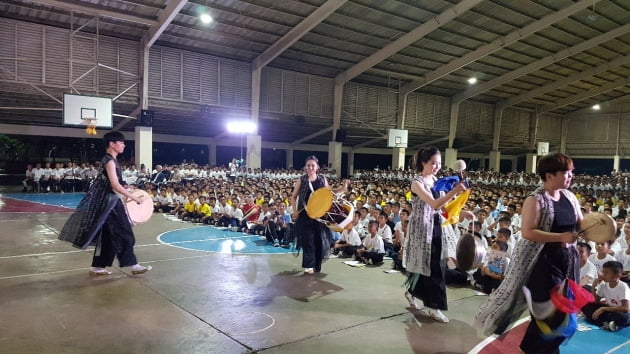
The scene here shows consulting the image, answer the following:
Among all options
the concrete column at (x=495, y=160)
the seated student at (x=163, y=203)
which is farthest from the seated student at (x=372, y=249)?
the concrete column at (x=495, y=160)

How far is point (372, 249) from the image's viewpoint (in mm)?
6980

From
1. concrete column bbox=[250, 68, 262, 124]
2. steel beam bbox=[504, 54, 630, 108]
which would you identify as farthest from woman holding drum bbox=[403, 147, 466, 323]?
steel beam bbox=[504, 54, 630, 108]

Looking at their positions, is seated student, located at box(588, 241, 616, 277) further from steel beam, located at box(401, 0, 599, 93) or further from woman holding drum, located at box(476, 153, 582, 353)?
steel beam, located at box(401, 0, 599, 93)

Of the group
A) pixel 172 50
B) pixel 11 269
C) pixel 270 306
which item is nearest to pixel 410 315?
pixel 270 306

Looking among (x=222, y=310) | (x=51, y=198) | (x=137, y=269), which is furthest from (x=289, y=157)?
(x=222, y=310)

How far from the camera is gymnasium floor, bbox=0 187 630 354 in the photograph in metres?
3.63

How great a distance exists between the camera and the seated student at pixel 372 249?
684 centimetres

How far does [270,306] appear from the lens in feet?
15.1

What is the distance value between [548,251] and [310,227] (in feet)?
11.4

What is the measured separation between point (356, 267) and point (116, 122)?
16600mm

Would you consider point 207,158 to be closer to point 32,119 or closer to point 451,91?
point 32,119

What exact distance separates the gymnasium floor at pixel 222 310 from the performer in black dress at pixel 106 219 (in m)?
0.40

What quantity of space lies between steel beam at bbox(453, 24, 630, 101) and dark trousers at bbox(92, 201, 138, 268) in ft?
71.4

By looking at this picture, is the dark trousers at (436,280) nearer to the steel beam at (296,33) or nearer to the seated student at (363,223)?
the seated student at (363,223)
